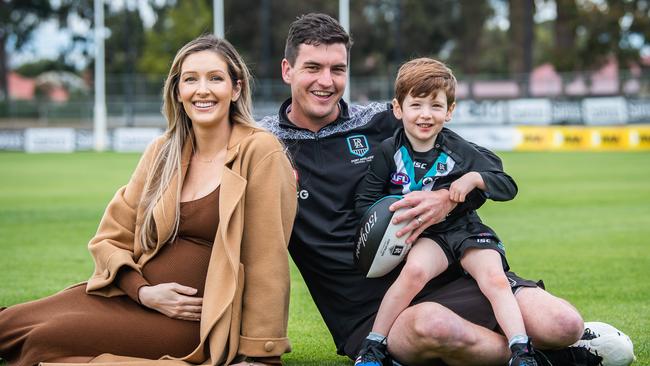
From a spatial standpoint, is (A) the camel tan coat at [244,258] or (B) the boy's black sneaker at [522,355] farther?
(A) the camel tan coat at [244,258]

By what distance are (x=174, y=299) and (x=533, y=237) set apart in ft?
25.5

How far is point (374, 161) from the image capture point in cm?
489

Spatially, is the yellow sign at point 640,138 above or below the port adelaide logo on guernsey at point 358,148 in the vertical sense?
below

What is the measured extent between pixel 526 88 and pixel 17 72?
5053cm

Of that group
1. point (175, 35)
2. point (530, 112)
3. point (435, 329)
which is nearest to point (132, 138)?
point (530, 112)

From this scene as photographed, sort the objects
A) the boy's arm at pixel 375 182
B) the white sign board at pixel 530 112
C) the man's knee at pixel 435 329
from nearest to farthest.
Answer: the man's knee at pixel 435 329 < the boy's arm at pixel 375 182 < the white sign board at pixel 530 112

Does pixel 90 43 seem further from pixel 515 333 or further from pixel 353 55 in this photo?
pixel 515 333

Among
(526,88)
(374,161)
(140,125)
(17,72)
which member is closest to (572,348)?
(374,161)

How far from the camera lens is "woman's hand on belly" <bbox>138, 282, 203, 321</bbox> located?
461cm

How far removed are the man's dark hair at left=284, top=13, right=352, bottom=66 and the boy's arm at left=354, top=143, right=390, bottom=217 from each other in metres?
0.72

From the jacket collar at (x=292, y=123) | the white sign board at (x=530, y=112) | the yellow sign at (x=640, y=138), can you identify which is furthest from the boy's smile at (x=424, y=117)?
the white sign board at (x=530, y=112)

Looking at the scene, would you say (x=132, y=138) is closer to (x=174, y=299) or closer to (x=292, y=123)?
(x=292, y=123)

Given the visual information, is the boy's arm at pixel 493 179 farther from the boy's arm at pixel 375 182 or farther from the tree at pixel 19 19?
the tree at pixel 19 19

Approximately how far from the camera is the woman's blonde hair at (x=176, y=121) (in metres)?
4.75
